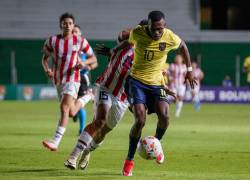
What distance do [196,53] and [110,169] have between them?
3060 centimetres

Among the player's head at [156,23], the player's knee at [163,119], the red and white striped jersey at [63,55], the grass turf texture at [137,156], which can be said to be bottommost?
the grass turf texture at [137,156]

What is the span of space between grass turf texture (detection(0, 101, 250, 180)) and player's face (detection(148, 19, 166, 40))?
72.1 inches

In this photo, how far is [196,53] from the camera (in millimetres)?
42250

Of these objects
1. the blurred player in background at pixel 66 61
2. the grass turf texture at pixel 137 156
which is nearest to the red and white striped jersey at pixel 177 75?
the grass turf texture at pixel 137 156

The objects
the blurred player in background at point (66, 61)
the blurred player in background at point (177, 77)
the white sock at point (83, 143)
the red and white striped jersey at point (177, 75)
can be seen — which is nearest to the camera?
the white sock at point (83, 143)

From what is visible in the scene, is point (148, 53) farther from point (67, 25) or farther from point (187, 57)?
point (67, 25)

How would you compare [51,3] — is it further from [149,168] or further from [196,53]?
[149,168]

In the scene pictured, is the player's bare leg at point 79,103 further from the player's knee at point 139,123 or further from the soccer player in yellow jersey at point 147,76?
the player's knee at point 139,123

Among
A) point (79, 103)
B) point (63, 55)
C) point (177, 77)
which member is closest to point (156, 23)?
point (63, 55)

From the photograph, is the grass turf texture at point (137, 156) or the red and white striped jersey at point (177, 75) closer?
the grass turf texture at point (137, 156)

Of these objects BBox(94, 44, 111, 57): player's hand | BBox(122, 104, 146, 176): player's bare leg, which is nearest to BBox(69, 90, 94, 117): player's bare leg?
BBox(94, 44, 111, 57): player's hand

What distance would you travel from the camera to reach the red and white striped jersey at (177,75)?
31141 millimetres

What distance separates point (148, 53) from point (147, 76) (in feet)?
1.03

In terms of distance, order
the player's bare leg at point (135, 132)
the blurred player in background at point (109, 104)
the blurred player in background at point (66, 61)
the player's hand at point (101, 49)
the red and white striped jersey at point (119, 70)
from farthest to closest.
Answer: the blurred player in background at point (66, 61)
the red and white striped jersey at point (119, 70)
the blurred player in background at point (109, 104)
the player's hand at point (101, 49)
the player's bare leg at point (135, 132)
